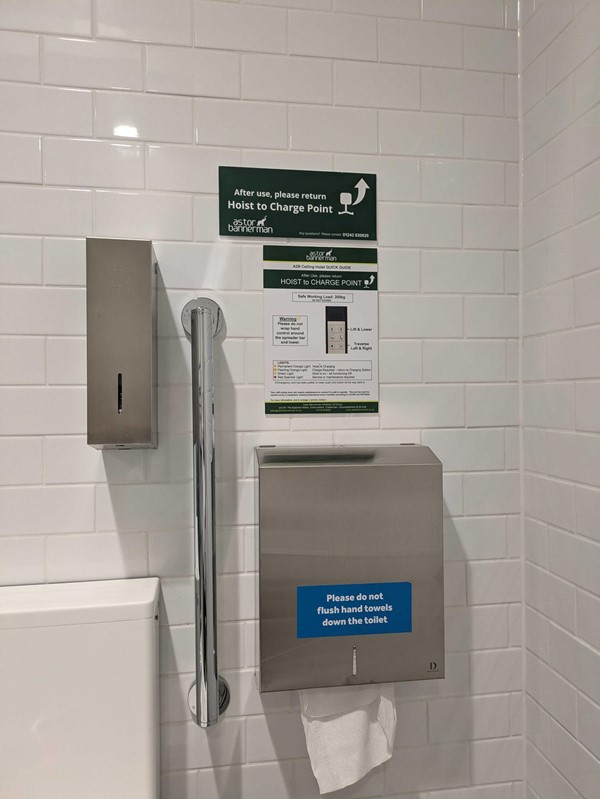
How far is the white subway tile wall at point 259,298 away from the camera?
102 centimetres

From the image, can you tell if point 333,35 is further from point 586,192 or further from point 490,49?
point 586,192

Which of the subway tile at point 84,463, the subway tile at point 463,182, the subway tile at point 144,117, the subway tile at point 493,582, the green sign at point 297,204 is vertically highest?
the subway tile at point 144,117

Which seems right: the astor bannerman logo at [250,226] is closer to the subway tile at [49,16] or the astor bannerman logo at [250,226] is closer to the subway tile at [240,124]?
the subway tile at [240,124]

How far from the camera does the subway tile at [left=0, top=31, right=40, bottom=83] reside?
1.01 metres

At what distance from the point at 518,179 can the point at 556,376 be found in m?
0.42

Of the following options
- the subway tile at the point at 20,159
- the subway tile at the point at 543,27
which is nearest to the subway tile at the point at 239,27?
the subway tile at the point at 20,159

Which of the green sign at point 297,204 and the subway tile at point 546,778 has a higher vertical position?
the green sign at point 297,204

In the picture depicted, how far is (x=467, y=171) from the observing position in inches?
45.4

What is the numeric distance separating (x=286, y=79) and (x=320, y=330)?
0.47 m

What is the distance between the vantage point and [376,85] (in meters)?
1.12

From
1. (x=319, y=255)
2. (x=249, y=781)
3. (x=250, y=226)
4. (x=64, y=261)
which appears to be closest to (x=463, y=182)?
(x=319, y=255)

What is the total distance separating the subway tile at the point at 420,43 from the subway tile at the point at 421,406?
2.07 feet

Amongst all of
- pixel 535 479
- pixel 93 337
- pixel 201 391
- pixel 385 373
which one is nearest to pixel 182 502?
pixel 201 391

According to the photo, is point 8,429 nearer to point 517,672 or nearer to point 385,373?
point 385,373
